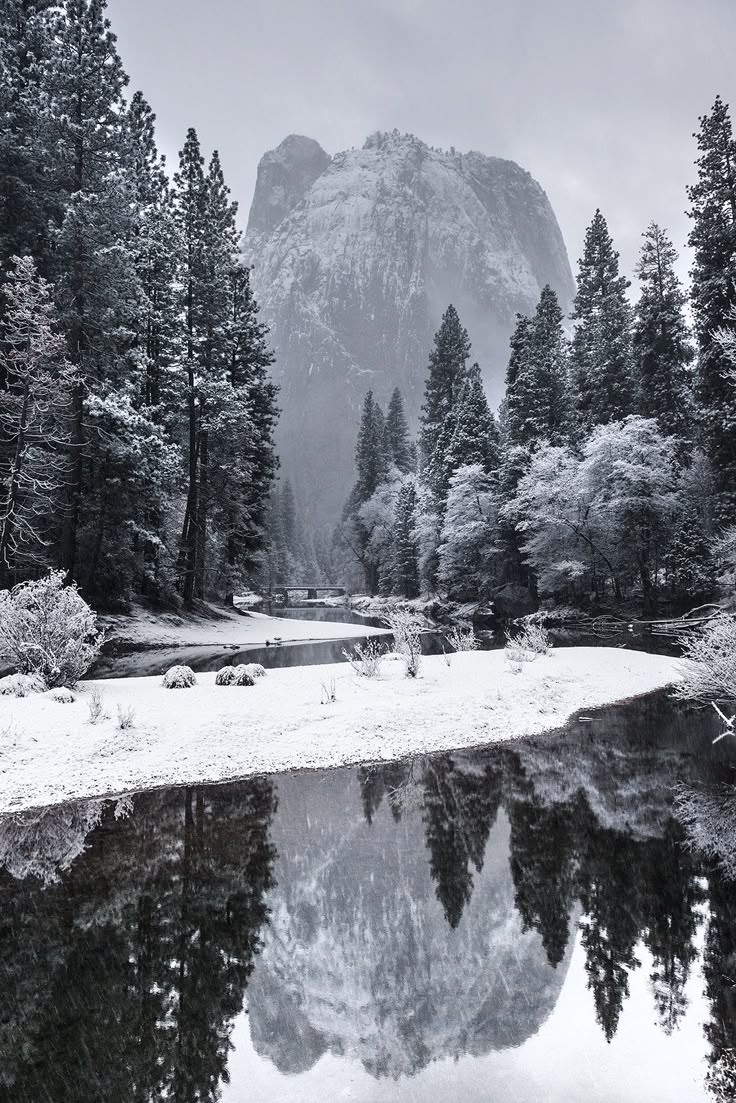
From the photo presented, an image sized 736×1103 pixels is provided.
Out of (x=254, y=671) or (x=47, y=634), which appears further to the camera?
(x=254, y=671)

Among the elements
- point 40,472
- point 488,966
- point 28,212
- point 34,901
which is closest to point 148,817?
point 34,901

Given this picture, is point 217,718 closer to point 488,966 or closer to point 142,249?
point 488,966

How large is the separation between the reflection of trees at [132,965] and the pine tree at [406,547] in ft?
148

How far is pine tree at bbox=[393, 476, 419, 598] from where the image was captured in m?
51.5

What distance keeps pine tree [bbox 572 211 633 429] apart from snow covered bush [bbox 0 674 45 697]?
34.0 m

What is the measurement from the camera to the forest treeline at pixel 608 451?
2578 cm

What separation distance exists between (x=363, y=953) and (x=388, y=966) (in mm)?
253

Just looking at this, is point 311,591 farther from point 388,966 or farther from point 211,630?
point 388,966

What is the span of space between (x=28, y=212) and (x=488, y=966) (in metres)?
27.4

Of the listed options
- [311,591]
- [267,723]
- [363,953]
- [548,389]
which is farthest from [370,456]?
[363,953]

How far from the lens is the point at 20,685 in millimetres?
10523

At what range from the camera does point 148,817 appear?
6734 mm

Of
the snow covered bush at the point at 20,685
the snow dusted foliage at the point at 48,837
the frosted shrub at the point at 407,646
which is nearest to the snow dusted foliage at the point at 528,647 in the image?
the frosted shrub at the point at 407,646

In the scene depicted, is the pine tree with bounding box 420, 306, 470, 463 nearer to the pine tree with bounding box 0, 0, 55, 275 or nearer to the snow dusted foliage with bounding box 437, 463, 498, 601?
the snow dusted foliage with bounding box 437, 463, 498, 601
